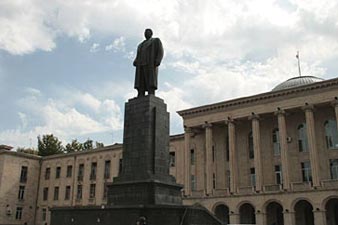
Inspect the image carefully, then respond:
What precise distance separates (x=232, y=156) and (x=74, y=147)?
38098mm

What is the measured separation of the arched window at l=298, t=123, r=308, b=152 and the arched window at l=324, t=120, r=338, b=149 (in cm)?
210

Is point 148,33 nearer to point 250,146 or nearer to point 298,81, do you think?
point 250,146

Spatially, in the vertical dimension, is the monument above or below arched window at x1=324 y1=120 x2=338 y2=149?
below

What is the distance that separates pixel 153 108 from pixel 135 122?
922mm

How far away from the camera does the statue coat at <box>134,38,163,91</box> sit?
16.7 metres

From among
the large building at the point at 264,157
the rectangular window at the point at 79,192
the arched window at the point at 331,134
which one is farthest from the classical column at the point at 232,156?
the rectangular window at the point at 79,192

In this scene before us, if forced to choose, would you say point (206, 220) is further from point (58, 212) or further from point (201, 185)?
point (201, 185)

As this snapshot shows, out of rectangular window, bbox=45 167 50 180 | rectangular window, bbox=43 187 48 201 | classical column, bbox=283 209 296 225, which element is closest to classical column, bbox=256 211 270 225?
classical column, bbox=283 209 296 225

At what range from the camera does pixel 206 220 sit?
14398 mm

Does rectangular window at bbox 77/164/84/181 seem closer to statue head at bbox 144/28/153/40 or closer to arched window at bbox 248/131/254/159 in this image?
arched window at bbox 248/131/254/159

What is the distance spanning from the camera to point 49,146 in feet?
232

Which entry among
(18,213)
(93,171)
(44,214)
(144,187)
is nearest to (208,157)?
(93,171)

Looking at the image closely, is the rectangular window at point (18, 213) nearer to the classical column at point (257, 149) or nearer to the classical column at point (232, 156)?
the classical column at point (232, 156)

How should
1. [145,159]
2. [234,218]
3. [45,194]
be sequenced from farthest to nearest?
[45,194], [234,218], [145,159]
